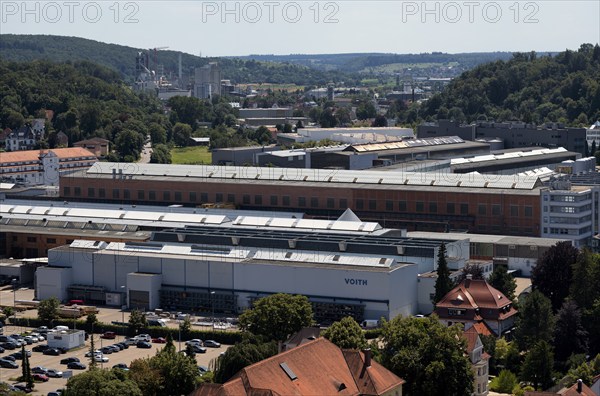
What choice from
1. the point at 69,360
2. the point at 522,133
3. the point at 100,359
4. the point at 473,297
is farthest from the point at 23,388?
the point at 522,133

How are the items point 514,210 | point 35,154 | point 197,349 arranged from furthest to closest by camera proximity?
point 35,154
point 514,210
point 197,349

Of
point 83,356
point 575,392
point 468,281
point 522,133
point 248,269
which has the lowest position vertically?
point 83,356

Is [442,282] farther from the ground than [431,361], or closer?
farther from the ground

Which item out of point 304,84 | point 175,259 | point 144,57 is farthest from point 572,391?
point 304,84

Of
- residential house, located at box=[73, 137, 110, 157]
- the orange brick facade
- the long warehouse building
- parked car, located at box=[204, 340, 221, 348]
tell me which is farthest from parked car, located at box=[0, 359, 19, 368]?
residential house, located at box=[73, 137, 110, 157]

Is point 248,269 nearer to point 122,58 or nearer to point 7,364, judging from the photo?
point 7,364

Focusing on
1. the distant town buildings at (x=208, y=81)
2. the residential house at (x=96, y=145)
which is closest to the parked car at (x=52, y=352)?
the residential house at (x=96, y=145)
